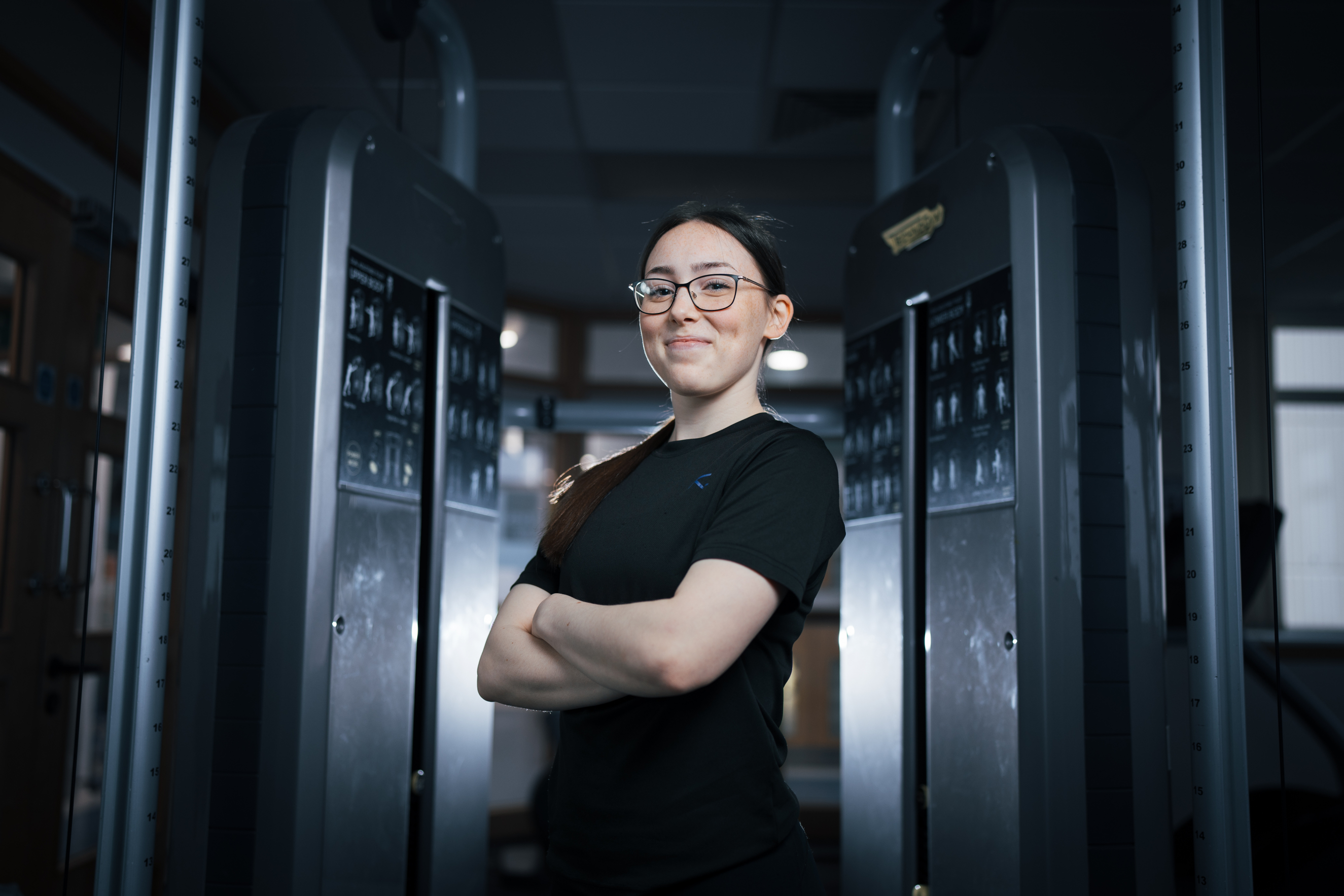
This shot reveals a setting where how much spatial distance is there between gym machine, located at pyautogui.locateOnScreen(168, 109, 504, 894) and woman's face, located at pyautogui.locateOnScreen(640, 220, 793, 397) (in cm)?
64

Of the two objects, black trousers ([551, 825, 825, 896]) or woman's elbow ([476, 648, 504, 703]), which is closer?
black trousers ([551, 825, 825, 896])

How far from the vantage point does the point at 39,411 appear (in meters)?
2.69

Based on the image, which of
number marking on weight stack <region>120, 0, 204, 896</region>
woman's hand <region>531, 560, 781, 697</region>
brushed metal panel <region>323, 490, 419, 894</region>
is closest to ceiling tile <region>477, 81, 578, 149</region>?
brushed metal panel <region>323, 490, 419, 894</region>

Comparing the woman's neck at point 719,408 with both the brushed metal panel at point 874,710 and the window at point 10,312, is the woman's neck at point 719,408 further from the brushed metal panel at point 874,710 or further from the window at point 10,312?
the window at point 10,312

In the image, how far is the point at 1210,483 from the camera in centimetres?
117

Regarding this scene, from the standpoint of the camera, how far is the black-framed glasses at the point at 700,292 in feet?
3.45

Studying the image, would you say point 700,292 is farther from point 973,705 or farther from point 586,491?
point 973,705

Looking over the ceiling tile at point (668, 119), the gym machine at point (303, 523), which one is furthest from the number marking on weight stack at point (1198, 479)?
the ceiling tile at point (668, 119)

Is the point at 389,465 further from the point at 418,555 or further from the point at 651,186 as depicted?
the point at 651,186

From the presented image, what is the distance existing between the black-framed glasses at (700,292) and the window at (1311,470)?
5.02 m

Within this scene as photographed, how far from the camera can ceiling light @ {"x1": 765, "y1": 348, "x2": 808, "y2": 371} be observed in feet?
15.7

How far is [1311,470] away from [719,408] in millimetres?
5274

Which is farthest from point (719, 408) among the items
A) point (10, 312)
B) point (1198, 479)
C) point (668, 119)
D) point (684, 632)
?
point (668, 119)

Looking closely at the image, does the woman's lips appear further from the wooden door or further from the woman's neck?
the wooden door
